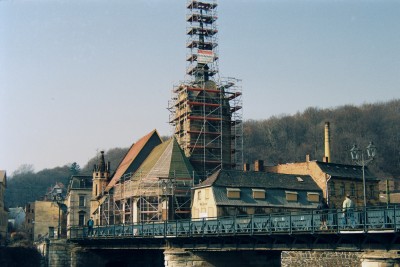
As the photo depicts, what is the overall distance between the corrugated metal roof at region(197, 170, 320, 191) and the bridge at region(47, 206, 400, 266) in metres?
13.2

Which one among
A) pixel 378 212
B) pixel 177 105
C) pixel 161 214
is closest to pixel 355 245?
pixel 378 212

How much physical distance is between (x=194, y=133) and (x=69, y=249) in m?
24.5

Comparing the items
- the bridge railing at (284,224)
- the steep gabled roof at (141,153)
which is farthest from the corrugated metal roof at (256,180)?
the steep gabled roof at (141,153)

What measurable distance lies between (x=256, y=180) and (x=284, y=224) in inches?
1243

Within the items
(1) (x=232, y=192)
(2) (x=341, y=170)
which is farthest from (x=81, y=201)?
(1) (x=232, y=192)

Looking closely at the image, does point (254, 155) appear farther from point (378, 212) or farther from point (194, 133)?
point (378, 212)

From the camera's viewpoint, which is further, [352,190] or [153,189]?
[352,190]

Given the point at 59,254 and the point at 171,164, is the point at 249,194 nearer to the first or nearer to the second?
the point at 171,164

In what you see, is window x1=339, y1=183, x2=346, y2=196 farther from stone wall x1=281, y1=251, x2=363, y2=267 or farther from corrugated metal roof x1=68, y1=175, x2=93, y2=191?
corrugated metal roof x1=68, y1=175, x2=93, y2=191

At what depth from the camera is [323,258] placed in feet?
138

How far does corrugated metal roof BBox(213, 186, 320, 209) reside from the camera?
206ft

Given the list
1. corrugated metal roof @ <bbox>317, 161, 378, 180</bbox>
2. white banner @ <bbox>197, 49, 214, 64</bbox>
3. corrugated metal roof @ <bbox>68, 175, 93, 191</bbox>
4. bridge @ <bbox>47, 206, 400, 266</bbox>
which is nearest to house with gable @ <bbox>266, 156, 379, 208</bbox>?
corrugated metal roof @ <bbox>317, 161, 378, 180</bbox>

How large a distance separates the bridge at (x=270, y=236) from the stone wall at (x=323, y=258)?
10cm

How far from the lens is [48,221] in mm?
118250
